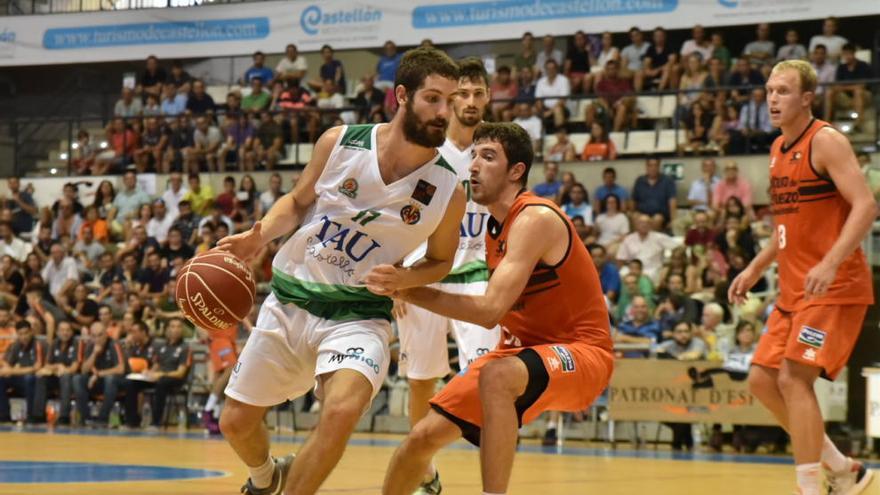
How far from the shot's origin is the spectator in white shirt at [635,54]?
18.6m

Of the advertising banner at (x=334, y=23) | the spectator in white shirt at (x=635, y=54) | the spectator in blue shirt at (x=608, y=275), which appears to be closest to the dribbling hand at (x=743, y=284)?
the spectator in blue shirt at (x=608, y=275)

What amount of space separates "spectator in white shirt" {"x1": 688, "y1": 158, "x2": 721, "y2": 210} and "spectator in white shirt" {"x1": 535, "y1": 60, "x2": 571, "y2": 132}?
2.42 m

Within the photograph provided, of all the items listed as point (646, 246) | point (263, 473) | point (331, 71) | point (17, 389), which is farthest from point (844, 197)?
point (331, 71)

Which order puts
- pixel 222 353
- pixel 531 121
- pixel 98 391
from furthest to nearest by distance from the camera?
pixel 531 121 < pixel 98 391 < pixel 222 353

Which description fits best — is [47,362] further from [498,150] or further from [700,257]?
[498,150]

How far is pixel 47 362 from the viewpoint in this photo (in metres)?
17.1

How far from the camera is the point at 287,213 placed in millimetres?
5879

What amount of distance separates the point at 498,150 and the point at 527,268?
0.58m

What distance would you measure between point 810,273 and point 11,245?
16665 millimetres

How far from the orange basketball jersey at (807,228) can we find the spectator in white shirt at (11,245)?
1599 cm

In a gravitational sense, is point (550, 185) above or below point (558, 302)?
above

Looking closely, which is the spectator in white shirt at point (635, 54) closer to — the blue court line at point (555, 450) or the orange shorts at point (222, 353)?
the orange shorts at point (222, 353)

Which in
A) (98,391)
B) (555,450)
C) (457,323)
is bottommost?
(98,391)

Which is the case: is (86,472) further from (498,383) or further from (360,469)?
(498,383)
